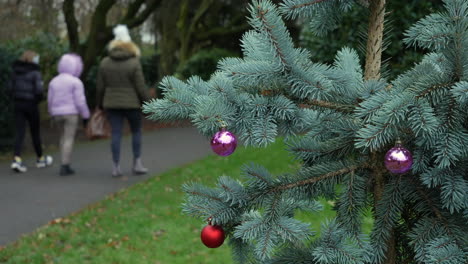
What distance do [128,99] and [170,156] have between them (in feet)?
9.63

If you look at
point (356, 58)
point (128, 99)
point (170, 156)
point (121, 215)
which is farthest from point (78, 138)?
point (356, 58)

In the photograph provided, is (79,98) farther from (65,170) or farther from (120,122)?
(65,170)

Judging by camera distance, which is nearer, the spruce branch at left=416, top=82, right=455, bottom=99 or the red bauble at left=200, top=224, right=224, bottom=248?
the spruce branch at left=416, top=82, right=455, bottom=99

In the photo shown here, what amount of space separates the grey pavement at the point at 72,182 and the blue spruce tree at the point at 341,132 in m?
4.49

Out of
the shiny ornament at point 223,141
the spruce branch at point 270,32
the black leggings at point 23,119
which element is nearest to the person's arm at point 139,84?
the black leggings at point 23,119

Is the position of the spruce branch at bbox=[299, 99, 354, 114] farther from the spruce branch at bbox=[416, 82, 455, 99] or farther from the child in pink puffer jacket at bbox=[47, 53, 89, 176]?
the child in pink puffer jacket at bbox=[47, 53, 89, 176]

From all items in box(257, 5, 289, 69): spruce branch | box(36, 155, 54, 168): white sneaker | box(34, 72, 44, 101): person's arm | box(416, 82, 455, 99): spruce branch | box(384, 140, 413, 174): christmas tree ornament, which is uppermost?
box(257, 5, 289, 69): spruce branch

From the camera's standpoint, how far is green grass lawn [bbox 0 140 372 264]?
4832 mm

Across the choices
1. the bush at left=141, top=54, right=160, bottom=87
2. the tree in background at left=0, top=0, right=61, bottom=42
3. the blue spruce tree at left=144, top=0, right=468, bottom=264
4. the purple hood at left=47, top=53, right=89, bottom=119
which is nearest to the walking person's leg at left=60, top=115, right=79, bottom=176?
the purple hood at left=47, top=53, right=89, bottom=119

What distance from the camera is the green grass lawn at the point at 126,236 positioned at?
4832mm

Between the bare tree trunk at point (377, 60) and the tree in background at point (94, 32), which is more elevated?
the bare tree trunk at point (377, 60)

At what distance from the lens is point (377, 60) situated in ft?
5.82

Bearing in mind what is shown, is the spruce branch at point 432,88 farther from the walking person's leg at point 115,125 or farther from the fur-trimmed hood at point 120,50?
the walking person's leg at point 115,125

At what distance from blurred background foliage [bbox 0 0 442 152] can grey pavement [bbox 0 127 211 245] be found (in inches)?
69.3
